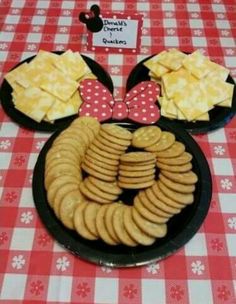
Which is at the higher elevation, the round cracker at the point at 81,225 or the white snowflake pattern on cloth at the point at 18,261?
the round cracker at the point at 81,225

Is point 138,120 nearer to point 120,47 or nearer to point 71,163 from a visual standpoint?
point 71,163

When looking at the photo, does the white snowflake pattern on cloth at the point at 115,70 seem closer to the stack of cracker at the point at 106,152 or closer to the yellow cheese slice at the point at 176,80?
the yellow cheese slice at the point at 176,80

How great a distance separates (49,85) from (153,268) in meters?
0.60

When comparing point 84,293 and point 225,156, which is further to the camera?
point 225,156

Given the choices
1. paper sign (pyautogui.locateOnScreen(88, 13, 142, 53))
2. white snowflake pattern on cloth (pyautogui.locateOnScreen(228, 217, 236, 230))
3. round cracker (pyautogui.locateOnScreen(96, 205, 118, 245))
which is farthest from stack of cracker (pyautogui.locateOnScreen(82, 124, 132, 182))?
paper sign (pyautogui.locateOnScreen(88, 13, 142, 53))

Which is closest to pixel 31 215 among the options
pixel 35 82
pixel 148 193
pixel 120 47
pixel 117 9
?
pixel 148 193

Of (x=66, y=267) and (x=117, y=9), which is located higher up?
(x=117, y=9)

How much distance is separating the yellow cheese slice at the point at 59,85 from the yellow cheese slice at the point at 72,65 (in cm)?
2

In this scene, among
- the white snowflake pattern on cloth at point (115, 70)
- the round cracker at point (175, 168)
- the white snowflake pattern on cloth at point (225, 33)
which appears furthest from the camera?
the white snowflake pattern on cloth at point (225, 33)

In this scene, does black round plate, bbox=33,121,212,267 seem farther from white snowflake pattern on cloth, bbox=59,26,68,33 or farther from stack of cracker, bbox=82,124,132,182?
white snowflake pattern on cloth, bbox=59,26,68,33

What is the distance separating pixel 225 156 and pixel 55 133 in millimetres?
486

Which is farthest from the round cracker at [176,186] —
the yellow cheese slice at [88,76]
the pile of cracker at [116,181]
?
the yellow cheese slice at [88,76]

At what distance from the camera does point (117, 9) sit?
61.3 inches

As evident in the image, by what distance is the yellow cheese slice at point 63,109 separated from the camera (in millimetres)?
1109
